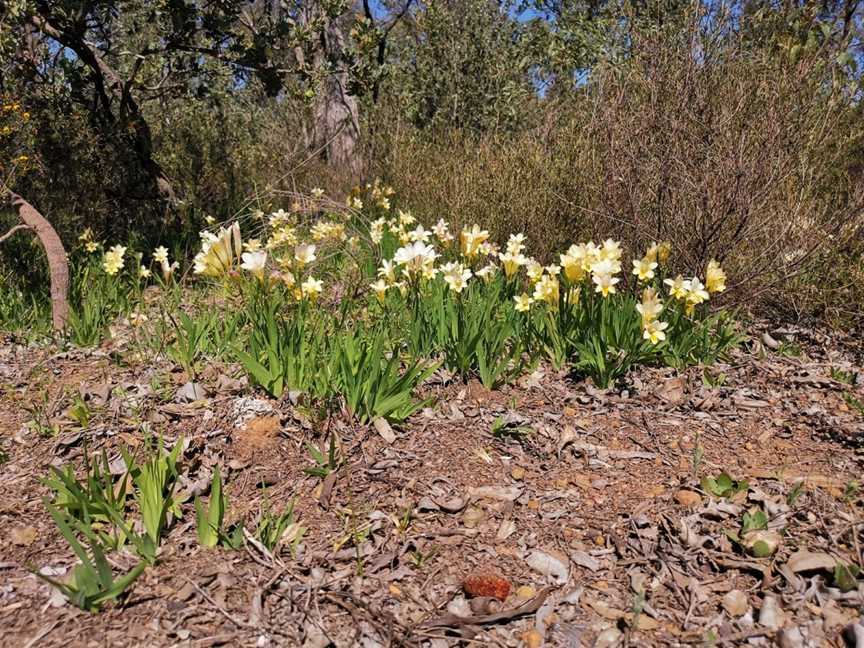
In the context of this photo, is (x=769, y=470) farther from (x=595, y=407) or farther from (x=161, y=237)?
(x=161, y=237)

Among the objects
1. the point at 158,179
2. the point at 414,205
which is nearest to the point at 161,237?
the point at 158,179

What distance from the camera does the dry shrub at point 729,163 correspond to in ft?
11.0

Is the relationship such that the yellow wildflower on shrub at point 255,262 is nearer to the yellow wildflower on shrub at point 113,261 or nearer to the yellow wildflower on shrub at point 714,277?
the yellow wildflower on shrub at point 113,261

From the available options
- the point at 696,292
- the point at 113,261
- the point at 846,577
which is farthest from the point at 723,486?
the point at 113,261

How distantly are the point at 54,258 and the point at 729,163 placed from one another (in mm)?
3816

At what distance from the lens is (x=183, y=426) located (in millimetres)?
2600

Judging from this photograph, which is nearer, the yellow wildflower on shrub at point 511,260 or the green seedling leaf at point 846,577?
the green seedling leaf at point 846,577

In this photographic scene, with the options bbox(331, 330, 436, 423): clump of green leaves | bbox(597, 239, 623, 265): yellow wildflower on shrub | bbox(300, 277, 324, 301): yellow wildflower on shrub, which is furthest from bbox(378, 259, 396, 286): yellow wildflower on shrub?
bbox(597, 239, 623, 265): yellow wildflower on shrub

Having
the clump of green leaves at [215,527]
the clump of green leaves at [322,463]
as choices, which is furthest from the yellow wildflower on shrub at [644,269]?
the clump of green leaves at [215,527]

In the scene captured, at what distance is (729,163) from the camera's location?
3.29 metres

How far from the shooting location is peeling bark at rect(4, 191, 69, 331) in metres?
3.42

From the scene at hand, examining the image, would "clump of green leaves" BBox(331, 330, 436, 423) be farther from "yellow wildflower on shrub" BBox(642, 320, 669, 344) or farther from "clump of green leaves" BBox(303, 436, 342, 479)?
"yellow wildflower on shrub" BBox(642, 320, 669, 344)

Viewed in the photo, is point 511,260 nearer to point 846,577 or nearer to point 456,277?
point 456,277

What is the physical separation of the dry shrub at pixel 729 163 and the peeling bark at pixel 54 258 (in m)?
3.18
